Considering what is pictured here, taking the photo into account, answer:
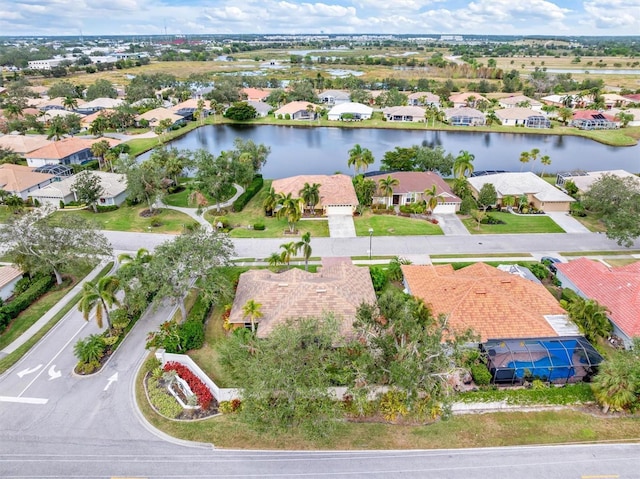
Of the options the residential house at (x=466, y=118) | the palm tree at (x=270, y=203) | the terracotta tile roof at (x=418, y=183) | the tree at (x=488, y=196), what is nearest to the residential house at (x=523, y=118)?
the residential house at (x=466, y=118)

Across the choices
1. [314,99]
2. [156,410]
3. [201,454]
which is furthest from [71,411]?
[314,99]

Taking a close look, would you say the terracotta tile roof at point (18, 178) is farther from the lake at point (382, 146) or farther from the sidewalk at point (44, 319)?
the sidewalk at point (44, 319)

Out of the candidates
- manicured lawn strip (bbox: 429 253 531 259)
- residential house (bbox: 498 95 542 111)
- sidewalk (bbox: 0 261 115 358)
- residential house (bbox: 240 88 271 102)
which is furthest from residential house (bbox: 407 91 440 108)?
sidewalk (bbox: 0 261 115 358)

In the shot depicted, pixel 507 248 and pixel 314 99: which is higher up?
pixel 314 99

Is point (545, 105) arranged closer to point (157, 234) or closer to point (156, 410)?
point (157, 234)

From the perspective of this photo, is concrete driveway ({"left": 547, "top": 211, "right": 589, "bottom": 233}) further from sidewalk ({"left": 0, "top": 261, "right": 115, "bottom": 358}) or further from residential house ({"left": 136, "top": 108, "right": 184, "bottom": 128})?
residential house ({"left": 136, "top": 108, "right": 184, "bottom": 128})

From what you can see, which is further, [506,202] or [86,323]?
[506,202]
